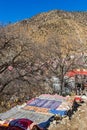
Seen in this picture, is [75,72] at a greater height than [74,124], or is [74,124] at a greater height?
[75,72]

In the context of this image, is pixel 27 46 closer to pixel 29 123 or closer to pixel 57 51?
pixel 29 123

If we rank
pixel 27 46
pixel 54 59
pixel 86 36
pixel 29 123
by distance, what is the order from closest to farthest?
pixel 29 123, pixel 27 46, pixel 54 59, pixel 86 36

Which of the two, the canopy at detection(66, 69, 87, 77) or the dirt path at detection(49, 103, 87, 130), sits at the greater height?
the canopy at detection(66, 69, 87, 77)

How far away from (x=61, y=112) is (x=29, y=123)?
5772 mm

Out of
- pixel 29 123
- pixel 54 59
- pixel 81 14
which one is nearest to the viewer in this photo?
pixel 29 123

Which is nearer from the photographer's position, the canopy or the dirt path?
the dirt path

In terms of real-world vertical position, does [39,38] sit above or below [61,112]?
above

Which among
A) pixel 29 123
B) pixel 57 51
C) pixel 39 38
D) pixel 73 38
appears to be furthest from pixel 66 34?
pixel 29 123

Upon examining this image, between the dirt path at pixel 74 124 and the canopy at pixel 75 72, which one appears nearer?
the dirt path at pixel 74 124

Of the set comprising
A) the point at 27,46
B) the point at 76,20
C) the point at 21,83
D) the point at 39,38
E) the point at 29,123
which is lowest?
the point at 29,123

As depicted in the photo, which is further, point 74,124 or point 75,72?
point 75,72

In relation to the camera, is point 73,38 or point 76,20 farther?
point 76,20

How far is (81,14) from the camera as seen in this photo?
522 feet

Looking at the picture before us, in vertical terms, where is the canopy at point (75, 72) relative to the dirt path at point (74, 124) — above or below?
above
